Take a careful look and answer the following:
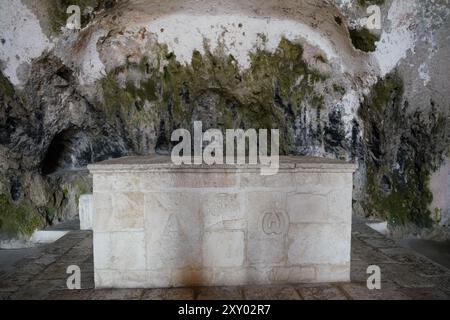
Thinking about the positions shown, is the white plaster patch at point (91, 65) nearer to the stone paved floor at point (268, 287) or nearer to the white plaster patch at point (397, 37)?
the stone paved floor at point (268, 287)

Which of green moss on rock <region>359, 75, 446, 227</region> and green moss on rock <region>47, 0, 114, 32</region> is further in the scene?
green moss on rock <region>359, 75, 446, 227</region>

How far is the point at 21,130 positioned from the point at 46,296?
3894 millimetres

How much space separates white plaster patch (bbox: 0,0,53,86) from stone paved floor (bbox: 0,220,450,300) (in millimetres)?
3047

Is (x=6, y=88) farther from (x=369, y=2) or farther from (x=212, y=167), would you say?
(x=369, y=2)

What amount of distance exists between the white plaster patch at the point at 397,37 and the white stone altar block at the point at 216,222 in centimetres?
365

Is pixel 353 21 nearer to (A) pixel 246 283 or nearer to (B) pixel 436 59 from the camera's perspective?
(B) pixel 436 59

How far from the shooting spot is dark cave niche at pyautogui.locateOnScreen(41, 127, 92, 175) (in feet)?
22.6

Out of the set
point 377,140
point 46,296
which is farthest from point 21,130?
point 377,140

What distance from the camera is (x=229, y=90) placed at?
6816 millimetres

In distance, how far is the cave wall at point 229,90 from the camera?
5.59 metres

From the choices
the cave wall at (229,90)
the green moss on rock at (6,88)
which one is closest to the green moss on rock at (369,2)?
the cave wall at (229,90)

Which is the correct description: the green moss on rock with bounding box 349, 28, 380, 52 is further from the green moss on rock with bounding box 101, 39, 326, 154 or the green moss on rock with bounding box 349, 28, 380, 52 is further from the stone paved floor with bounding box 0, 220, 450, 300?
the stone paved floor with bounding box 0, 220, 450, 300

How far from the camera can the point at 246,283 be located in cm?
287

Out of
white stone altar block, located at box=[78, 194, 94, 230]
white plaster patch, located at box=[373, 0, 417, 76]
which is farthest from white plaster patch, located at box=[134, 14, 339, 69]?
white stone altar block, located at box=[78, 194, 94, 230]
